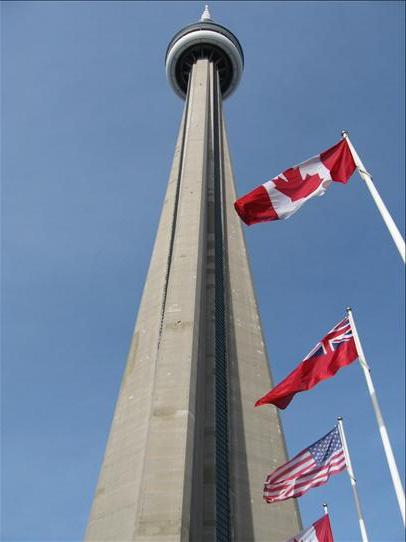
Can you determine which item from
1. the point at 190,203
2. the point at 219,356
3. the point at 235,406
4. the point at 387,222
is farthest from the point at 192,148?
the point at 387,222

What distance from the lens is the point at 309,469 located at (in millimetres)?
11461

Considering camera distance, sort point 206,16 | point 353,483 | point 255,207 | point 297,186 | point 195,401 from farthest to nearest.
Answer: point 206,16 < point 195,401 < point 255,207 < point 297,186 < point 353,483

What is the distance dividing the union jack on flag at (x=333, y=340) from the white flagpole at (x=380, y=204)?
264cm

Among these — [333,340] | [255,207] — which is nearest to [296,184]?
[255,207]

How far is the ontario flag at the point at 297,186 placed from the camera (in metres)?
11.4

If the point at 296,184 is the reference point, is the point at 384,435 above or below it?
below

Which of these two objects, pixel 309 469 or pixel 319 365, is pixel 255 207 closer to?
pixel 319 365

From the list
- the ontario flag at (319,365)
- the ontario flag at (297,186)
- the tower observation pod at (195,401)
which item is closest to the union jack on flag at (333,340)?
the ontario flag at (319,365)

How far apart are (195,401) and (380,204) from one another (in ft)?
26.3

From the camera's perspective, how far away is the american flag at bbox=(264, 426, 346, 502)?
37.0ft

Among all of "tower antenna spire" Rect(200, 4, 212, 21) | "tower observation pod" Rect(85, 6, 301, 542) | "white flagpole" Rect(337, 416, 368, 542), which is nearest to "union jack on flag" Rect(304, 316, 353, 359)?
"white flagpole" Rect(337, 416, 368, 542)

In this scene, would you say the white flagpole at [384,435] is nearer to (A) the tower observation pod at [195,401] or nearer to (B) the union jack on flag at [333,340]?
(B) the union jack on flag at [333,340]

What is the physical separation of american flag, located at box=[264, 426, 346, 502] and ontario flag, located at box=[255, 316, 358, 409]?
1.36 meters

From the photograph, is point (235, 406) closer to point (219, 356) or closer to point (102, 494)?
point (219, 356)
